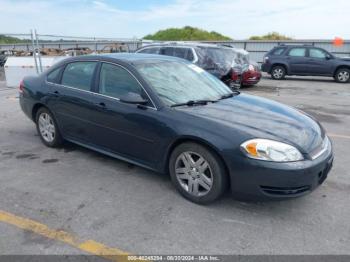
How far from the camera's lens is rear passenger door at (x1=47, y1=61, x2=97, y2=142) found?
15.1ft

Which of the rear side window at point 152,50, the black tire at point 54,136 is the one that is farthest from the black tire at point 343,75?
the black tire at point 54,136

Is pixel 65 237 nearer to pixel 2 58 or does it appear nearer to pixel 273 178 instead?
pixel 273 178

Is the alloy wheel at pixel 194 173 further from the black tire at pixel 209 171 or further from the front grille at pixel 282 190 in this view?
the front grille at pixel 282 190

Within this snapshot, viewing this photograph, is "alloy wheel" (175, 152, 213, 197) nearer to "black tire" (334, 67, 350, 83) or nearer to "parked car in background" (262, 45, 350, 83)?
"parked car in background" (262, 45, 350, 83)

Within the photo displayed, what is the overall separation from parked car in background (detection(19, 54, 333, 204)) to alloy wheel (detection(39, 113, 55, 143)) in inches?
1.2

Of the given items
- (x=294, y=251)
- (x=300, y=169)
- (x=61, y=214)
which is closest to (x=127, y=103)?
(x=61, y=214)

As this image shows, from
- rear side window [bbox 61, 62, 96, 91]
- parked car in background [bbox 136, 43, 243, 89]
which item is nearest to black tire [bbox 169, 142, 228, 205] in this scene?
rear side window [bbox 61, 62, 96, 91]

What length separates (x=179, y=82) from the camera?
169 inches

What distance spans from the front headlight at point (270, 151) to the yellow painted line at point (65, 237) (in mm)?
1413

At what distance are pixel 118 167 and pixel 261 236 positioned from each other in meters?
2.21

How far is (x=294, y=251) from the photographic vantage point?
2871 mm

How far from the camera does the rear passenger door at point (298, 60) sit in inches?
611

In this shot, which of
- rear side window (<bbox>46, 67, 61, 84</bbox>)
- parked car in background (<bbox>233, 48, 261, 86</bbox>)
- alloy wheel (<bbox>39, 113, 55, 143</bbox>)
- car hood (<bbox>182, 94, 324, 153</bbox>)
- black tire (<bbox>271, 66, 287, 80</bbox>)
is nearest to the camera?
car hood (<bbox>182, 94, 324, 153</bbox>)

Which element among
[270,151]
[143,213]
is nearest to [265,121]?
[270,151]
